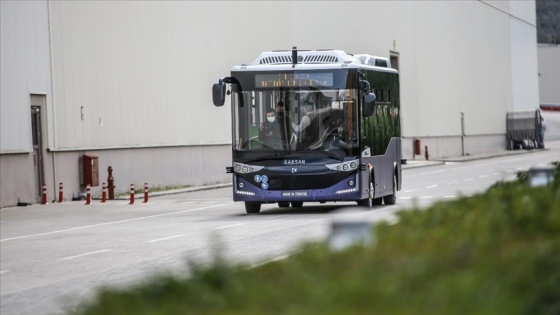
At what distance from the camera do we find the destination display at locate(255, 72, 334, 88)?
91.3 feet

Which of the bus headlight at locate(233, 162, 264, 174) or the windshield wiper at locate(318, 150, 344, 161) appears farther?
the bus headlight at locate(233, 162, 264, 174)

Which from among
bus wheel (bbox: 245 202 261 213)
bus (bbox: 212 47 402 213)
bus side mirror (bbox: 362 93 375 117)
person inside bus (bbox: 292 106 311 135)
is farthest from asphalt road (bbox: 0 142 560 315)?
bus side mirror (bbox: 362 93 375 117)

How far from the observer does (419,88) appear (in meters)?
77.6

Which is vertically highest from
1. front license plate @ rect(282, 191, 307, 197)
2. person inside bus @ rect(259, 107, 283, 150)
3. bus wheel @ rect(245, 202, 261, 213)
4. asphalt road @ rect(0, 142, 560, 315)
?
person inside bus @ rect(259, 107, 283, 150)

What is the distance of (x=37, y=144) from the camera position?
38.0 m

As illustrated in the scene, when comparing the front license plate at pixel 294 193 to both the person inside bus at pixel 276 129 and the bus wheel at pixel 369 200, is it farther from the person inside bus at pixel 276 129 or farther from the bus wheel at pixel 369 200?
the bus wheel at pixel 369 200

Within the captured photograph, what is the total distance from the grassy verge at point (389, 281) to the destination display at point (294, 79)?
2234 centimetres

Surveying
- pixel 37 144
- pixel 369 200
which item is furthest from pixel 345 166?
pixel 37 144

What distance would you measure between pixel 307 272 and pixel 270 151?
919 inches

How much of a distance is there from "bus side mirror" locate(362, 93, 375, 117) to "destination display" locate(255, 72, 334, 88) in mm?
795

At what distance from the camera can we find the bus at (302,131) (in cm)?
2725

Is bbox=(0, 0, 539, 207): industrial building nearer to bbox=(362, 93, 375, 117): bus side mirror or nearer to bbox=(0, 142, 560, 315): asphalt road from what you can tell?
bbox=(0, 142, 560, 315): asphalt road

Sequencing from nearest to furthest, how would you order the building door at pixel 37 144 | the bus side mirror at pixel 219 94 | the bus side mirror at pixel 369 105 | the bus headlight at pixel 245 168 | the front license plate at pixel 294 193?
1. the bus side mirror at pixel 219 94
2. the front license plate at pixel 294 193
3. the bus side mirror at pixel 369 105
4. the bus headlight at pixel 245 168
5. the building door at pixel 37 144

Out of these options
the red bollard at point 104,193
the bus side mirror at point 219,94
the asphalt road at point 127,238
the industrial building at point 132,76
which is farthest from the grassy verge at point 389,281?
the red bollard at point 104,193
